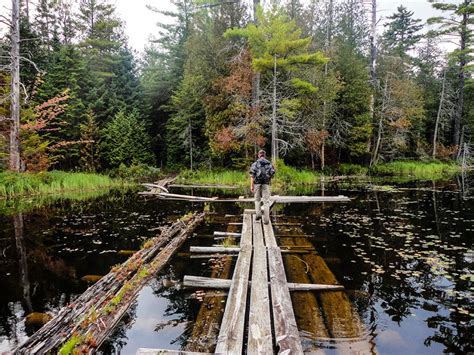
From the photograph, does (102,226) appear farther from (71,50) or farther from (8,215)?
(71,50)

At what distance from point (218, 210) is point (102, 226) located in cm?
447

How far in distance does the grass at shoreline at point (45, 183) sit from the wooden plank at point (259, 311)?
15.0 m

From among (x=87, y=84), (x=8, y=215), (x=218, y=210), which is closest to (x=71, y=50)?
(x=87, y=84)

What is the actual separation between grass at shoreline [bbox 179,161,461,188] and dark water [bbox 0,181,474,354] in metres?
8.37

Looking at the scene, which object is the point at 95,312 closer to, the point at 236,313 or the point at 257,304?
the point at 236,313

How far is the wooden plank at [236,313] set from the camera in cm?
350

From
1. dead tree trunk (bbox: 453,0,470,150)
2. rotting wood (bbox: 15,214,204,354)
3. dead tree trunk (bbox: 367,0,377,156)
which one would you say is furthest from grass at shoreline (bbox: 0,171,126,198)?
dead tree trunk (bbox: 453,0,470,150)

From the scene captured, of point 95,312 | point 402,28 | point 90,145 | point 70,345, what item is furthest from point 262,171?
point 402,28

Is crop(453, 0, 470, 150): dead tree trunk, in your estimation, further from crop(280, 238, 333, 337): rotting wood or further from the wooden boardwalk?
the wooden boardwalk

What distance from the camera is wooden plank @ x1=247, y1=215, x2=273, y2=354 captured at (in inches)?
138

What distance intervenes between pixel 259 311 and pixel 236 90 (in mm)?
18542

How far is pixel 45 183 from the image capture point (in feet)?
59.4

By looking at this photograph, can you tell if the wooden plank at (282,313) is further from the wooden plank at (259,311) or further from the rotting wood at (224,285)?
the rotting wood at (224,285)

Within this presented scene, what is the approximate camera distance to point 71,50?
83.9 ft
